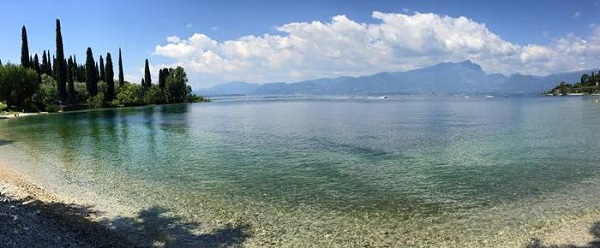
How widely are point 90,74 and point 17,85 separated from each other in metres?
24.0

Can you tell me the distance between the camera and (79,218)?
14750 mm

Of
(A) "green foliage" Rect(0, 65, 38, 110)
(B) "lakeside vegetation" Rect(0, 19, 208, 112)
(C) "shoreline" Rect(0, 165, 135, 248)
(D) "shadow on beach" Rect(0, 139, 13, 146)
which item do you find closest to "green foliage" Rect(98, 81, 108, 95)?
(B) "lakeside vegetation" Rect(0, 19, 208, 112)

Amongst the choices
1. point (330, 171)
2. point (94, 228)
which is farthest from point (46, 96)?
point (94, 228)

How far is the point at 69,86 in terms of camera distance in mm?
104062

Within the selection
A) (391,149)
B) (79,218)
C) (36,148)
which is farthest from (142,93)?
(79,218)

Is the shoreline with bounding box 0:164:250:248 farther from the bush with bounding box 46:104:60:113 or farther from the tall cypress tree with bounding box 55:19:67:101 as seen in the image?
the tall cypress tree with bounding box 55:19:67:101

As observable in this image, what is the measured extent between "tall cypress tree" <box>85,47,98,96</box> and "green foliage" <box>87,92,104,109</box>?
6.52 feet

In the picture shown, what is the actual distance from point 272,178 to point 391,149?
45.3 feet

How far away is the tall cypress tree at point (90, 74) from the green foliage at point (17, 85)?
57.2 ft

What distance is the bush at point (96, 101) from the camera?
357 ft

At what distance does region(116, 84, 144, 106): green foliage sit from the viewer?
122 m

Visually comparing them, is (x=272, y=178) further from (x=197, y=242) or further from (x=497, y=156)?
(x=497, y=156)

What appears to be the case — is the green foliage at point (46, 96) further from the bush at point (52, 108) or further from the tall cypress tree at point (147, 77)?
the tall cypress tree at point (147, 77)

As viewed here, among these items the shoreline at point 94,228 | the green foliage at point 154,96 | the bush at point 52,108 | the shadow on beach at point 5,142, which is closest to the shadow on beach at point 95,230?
the shoreline at point 94,228
